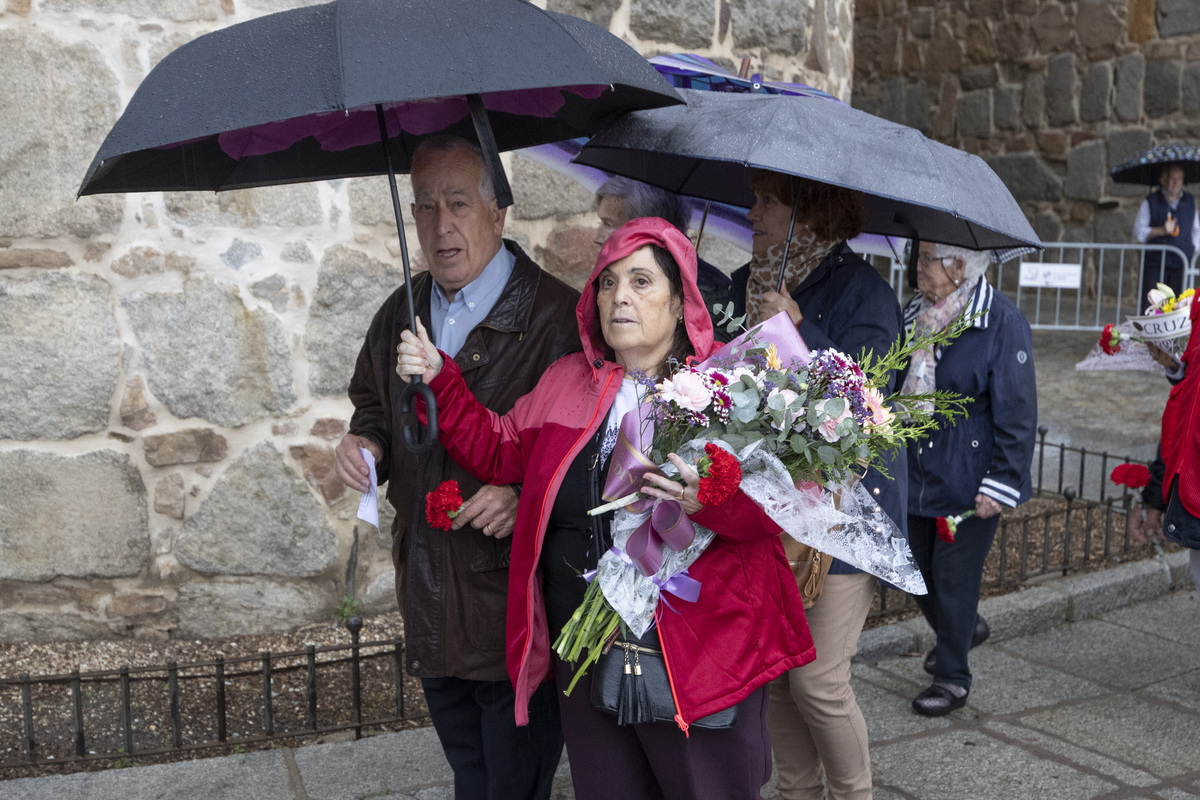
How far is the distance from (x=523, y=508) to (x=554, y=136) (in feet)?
3.39

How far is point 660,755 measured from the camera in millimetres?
2404

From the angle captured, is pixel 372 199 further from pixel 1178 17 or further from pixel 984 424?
pixel 1178 17

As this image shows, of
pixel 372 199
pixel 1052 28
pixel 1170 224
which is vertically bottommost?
pixel 372 199

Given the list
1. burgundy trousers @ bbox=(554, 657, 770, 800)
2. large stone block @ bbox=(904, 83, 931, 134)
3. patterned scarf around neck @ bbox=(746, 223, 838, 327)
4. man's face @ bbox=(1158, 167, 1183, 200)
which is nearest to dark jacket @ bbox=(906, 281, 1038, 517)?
patterned scarf around neck @ bbox=(746, 223, 838, 327)

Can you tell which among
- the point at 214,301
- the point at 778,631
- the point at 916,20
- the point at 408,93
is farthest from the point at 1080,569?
the point at 916,20

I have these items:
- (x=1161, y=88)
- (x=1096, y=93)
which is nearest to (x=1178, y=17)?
(x=1161, y=88)

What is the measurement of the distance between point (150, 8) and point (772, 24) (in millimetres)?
2839

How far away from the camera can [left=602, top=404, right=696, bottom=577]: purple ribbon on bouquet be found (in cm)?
225

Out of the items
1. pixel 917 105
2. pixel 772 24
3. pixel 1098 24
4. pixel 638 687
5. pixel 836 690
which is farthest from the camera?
pixel 917 105

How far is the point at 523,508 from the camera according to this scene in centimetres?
254

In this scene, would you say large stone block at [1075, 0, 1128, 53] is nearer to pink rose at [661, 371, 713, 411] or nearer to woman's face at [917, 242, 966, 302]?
woman's face at [917, 242, 966, 302]

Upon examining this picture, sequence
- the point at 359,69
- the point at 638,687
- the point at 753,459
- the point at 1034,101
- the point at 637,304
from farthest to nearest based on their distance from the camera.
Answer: the point at 1034,101 → the point at 637,304 → the point at 638,687 → the point at 753,459 → the point at 359,69

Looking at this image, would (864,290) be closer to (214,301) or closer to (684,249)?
(684,249)

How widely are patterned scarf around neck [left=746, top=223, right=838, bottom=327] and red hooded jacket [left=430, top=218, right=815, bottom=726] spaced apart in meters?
0.61
